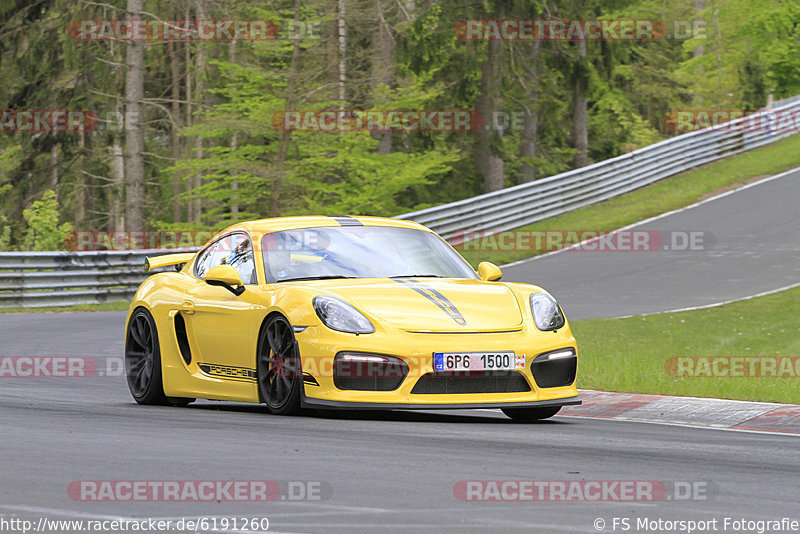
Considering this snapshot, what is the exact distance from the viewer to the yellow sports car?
26.5 feet

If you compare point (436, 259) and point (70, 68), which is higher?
point (70, 68)

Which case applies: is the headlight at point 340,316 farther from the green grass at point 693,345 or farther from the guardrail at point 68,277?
the guardrail at point 68,277

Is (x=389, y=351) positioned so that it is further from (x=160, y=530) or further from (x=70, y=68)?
(x=70, y=68)

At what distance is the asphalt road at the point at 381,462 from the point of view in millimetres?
5172

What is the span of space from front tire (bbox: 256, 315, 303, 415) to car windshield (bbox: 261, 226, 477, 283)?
1.79 ft

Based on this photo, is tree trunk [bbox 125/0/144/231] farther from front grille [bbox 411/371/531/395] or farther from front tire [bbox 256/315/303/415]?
front grille [bbox 411/371/531/395]

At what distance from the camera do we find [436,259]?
962cm

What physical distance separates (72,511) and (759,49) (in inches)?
1757

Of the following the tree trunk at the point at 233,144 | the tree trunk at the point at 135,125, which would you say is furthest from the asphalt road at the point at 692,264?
the tree trunk at the point at 135,125

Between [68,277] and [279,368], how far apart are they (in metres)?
14.7

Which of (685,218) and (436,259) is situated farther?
(685,218)

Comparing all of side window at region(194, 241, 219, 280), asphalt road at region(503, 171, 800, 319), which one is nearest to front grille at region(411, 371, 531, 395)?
side window at region(194, 241, 219, 280)

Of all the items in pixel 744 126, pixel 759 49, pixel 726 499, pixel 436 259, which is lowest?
pixel 726 499

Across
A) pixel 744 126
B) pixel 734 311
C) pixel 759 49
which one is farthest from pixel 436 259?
pixel 759 49
